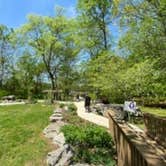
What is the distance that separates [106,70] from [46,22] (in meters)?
27.9

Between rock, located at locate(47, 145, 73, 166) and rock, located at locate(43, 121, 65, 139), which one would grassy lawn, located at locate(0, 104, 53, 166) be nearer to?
rock, located at locate(43, 121, 65, 139)

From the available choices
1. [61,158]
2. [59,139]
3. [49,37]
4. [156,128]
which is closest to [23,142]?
[59,139]

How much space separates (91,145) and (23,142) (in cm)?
488

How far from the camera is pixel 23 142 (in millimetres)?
14602

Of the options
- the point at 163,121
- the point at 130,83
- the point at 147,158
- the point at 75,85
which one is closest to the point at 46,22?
the point at 75,85

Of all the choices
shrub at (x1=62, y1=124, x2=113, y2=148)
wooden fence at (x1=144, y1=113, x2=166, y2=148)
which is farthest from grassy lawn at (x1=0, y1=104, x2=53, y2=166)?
wooden fence at (x1=144, y1=113, x2=166, y2=148)

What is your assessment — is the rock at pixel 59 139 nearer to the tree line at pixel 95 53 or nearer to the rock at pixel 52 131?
the rock at pixel 52 131

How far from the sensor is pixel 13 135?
1579 centimetres

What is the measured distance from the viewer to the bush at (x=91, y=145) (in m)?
9.62

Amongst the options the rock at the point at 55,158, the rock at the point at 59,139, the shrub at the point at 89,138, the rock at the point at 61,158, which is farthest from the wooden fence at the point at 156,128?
the rock at the point at 59,139

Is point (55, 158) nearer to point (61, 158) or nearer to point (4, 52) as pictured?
point (61, 158)

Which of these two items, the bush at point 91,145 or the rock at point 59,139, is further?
the rock at point 59,139

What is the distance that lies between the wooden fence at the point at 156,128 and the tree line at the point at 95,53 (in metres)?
4.08

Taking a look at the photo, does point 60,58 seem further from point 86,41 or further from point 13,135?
point 13,135
